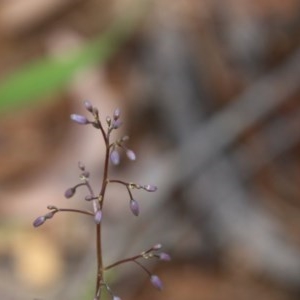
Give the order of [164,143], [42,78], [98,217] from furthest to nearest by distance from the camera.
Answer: [164,143]
[42,78]
[98,217]

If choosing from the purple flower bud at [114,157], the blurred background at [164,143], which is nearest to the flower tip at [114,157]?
the purple flower bud at [114,157]

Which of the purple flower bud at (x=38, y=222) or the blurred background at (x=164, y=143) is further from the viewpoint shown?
the blurred background at (x=164, y=143)

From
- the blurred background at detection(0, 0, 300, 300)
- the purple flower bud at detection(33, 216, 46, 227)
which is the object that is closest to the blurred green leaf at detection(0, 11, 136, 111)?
the blurred background at detection(0, 0, 300, 300)

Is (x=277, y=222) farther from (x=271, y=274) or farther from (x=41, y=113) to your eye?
(x=41, y=113)

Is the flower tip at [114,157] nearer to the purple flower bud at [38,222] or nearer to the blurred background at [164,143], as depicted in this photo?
the purple flower bud at [38,222]

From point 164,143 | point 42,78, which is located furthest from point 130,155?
point 164,143

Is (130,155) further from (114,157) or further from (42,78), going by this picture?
(42,78)

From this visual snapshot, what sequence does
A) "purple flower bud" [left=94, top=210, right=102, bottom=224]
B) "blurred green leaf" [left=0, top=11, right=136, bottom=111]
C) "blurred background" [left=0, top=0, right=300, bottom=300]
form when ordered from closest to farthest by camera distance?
"purple flower bud" [left=94, top=210, right=102, bottom=224] → "blurred green leaf" [left=0, top=11, right=136, bottom=111] → "blurred background" [left=0, top=0, right=300, bottom=300]

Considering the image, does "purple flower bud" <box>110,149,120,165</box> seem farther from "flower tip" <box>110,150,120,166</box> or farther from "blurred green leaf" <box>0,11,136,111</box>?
"blurred green leaf" <box>0,11,136,111</box>

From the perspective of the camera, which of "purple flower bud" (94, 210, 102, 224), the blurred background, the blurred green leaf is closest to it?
"purple flower bud" (94, 210, 102, 224)
